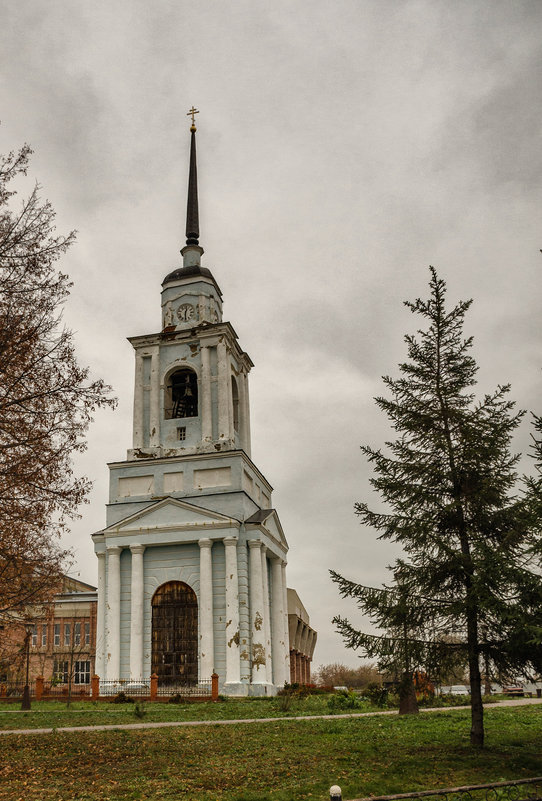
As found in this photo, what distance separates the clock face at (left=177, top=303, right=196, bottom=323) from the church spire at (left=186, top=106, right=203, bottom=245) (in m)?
4.65

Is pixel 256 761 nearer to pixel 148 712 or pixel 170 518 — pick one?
pixel 148 712

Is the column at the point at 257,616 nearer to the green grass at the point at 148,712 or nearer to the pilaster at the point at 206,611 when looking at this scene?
the pilaster at the point at 206,611

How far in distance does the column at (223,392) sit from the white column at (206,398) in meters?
0.44

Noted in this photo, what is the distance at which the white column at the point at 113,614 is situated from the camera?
94.4ft

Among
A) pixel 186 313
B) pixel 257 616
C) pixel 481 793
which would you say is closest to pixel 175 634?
pixel 257 616

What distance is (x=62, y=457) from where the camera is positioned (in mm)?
12516

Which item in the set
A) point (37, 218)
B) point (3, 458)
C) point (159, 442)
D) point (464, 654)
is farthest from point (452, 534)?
Answer: point (159, 442)

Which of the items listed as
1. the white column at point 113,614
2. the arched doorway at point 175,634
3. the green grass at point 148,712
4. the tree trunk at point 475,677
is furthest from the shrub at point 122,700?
the tree trunk at point 475,677

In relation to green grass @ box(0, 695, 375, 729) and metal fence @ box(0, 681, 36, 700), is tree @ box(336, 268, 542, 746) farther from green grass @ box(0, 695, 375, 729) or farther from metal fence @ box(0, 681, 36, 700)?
metal fence @ box(0, 681, 36, 700)

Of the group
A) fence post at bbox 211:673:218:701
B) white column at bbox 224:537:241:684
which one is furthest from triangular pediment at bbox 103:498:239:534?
fence post at bbox 211:673:218:701

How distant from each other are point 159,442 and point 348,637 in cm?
2149

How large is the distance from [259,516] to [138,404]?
309 inches

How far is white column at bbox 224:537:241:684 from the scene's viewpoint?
1091 inches

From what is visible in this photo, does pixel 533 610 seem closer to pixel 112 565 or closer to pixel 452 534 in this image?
pixel 452 534
